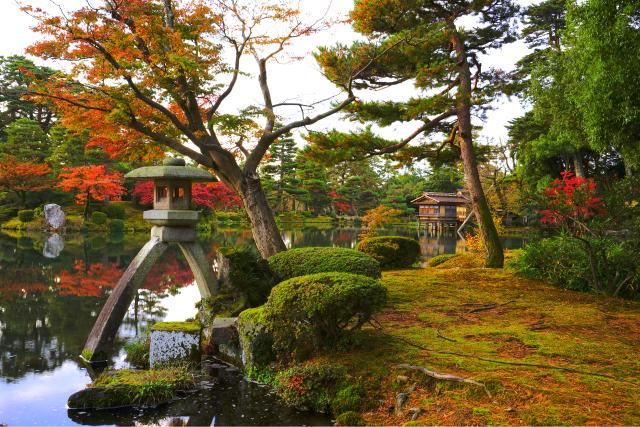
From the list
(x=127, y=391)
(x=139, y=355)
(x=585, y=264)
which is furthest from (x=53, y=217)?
(x=585, y=264)

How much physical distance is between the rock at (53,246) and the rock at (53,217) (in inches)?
62.0

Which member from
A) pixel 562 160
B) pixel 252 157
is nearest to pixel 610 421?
pixel 252 157

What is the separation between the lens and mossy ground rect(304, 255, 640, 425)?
3.90 m

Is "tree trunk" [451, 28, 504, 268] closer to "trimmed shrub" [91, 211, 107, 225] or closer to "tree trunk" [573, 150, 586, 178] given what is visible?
"tree trunk" [573, 150, 586, 178]

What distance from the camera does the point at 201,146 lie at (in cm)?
996

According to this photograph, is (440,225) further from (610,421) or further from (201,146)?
(610,421)

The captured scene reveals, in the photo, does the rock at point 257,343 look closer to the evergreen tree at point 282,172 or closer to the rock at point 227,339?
the rock at point 227,339

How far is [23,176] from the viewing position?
27.2 meters

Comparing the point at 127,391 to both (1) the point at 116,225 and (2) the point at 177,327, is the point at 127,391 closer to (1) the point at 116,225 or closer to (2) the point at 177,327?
(2) the point at 177,327

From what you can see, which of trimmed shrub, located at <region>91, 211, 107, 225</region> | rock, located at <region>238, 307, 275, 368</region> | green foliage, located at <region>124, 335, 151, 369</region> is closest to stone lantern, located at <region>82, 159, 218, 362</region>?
green foliage, located at <region>124, 335, 151, 369</region>

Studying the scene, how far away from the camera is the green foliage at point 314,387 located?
191 inches

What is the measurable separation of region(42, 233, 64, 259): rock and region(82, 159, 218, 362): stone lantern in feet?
43.2

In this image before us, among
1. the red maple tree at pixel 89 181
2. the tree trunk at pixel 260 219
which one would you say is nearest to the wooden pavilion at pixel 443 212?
the red maple tree at pixel 89 181

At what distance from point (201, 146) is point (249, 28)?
8.94 ft
